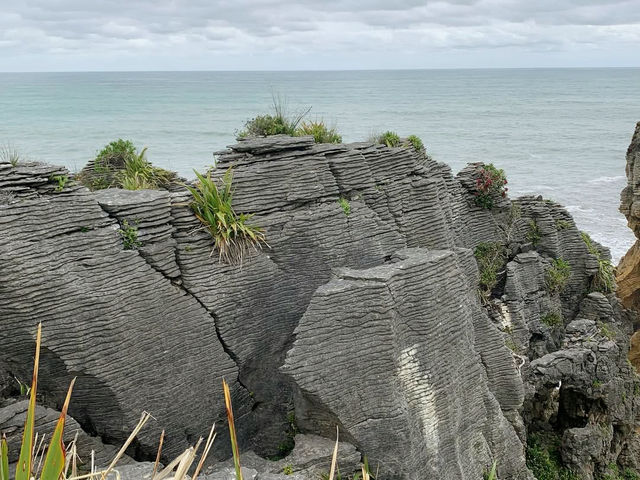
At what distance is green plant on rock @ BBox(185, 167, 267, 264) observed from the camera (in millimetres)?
12906

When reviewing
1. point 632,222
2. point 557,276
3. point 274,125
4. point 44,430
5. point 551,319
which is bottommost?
point 551,319

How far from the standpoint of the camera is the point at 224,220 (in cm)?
1297

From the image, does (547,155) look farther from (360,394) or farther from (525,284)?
(360,394)

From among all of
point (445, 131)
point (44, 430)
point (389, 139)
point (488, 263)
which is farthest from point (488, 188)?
point (445, 131)

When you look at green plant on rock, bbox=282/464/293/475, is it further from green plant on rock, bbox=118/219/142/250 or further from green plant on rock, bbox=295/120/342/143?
green plant on rock, bbox=295/120/342/143

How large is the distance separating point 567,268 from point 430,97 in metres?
172

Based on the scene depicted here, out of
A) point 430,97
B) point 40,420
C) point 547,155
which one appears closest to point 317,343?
point 40,420

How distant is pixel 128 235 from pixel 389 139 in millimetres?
7752

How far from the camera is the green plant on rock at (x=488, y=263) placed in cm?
2020

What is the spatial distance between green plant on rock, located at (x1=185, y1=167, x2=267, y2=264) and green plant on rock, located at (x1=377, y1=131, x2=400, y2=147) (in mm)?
5172

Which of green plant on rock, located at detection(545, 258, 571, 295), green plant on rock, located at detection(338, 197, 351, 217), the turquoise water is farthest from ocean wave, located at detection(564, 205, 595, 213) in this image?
green plant on rock, located at detection(338, 197, 351, 217)

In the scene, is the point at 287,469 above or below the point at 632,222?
below

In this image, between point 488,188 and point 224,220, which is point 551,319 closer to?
point 488,188

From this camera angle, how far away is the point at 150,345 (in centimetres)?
1198
